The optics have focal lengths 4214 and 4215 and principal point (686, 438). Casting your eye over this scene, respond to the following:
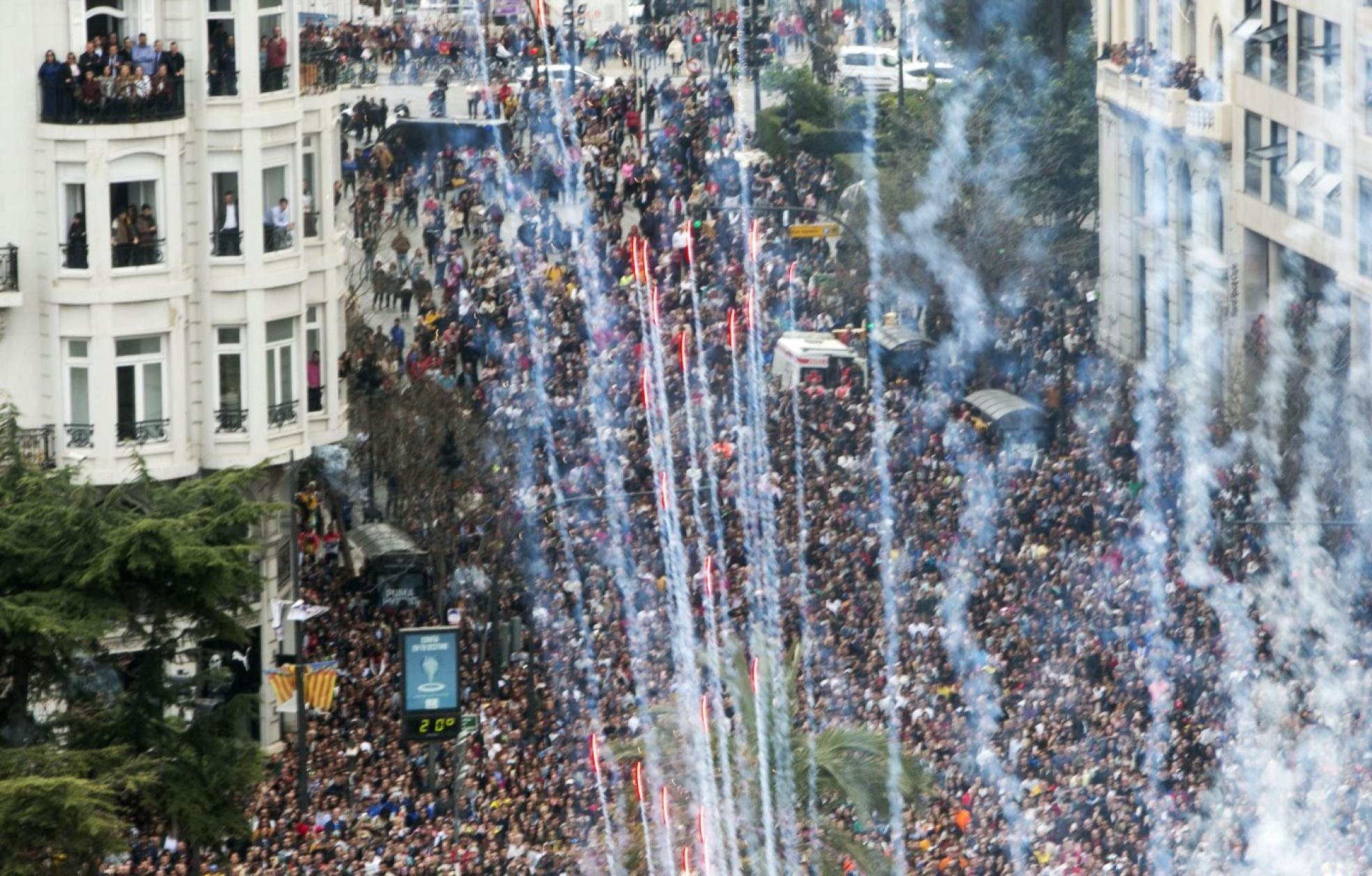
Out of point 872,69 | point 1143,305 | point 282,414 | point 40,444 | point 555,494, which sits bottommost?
point 555,494

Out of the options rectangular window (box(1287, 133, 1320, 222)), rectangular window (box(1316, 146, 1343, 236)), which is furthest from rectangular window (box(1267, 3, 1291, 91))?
rectangular window (box(1316, 146, 1343, 236))

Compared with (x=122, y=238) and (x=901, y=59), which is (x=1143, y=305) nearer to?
(x=901, y=59)

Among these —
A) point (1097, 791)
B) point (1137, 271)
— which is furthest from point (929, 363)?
point (1097, 791)

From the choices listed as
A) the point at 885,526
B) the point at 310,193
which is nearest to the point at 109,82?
the point at 310,193

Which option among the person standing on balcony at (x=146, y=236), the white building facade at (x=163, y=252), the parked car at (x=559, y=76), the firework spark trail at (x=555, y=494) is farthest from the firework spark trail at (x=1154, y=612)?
the parked car at (x=559, y=76)

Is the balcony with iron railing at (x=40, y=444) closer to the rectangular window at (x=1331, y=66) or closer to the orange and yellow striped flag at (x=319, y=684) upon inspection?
the orange and yellow striped flag at (x=319, y=684)

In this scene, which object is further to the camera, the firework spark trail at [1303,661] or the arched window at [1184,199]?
the arched window at [1184,199]

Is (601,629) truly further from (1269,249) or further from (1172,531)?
(1269,249)
